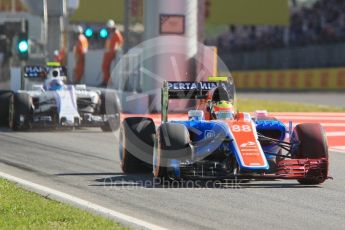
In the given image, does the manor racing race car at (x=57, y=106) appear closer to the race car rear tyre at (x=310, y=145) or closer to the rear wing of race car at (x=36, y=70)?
the rear wing of race car at (x=36, y=70)

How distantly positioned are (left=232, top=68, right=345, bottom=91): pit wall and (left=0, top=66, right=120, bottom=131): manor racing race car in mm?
20027

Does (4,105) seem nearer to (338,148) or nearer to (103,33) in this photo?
(338,148)

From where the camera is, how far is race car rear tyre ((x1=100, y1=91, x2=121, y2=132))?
53.1ft

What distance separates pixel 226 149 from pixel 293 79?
30242 millimetres

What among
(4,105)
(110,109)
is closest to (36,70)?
(4,105)

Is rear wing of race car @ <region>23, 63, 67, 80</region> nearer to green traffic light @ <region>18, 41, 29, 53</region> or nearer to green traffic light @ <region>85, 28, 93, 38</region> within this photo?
green traffic light @ <region>18, 41, 29, 53</region>

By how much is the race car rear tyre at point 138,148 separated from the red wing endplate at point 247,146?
1111 mm

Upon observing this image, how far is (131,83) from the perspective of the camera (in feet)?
75.4

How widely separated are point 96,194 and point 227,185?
4.67ft

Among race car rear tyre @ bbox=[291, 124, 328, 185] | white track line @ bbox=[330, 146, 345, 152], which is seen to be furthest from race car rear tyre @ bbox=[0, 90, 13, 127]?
race car rear tyre @ bbox=[291, 124, 328, 185]

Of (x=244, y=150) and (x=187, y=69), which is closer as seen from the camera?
(x=244, y=150)

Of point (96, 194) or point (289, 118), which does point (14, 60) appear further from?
point (96, 194)

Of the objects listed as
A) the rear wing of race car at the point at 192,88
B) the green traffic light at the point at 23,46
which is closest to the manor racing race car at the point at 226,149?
the rear wing of race car at the point at 192,88

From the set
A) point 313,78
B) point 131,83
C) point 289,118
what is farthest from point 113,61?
point 313,78
